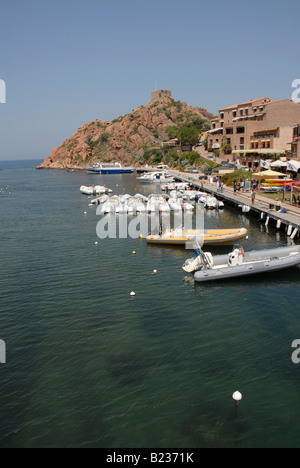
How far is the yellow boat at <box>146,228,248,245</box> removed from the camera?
1203 inches

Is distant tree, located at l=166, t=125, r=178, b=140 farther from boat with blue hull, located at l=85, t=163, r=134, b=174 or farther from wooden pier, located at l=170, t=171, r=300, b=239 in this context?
wooden pier, located at l=170, t=171, r=300, b=239

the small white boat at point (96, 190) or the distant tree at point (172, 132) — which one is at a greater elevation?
the distant tree at point (172, 132)

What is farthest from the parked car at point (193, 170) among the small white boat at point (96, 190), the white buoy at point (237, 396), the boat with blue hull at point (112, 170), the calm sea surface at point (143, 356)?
the white buoy at point (237, 396)

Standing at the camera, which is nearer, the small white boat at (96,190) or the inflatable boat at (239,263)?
the inflatable boat at (239,263)

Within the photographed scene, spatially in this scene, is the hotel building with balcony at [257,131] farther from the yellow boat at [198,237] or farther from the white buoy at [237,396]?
the white buoy at [237,396]

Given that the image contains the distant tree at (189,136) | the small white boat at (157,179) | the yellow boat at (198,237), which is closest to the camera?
the yellow boat at (198,237)

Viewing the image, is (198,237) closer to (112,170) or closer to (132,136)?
(112,170)

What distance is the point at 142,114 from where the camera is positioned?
526 feet

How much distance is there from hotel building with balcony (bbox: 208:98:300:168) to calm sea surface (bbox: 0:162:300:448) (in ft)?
148

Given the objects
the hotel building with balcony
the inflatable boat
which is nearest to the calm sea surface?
the inflatable boat

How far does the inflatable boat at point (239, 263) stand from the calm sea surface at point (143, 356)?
2.33 ft

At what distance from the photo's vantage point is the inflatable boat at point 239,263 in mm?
23328
